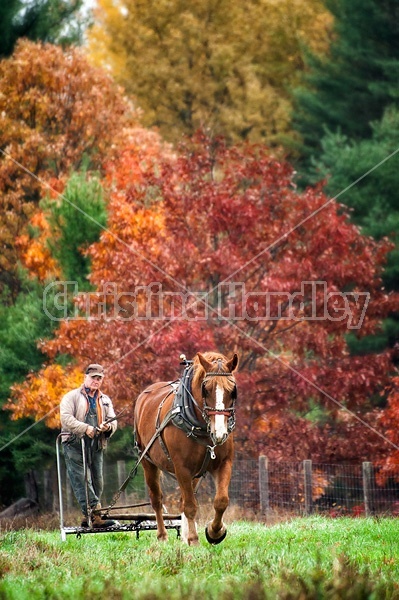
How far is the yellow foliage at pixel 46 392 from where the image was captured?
2278 cm

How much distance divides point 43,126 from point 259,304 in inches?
587

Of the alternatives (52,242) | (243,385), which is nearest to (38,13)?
(52,242)

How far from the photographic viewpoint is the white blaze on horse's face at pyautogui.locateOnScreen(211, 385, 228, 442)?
32.0 feet

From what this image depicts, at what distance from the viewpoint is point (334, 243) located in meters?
19.6

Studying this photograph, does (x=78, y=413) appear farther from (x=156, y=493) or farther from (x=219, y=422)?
(x=219, y=422)

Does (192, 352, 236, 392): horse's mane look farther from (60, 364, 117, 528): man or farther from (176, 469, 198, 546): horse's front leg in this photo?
(60, 364, 117, 528): man

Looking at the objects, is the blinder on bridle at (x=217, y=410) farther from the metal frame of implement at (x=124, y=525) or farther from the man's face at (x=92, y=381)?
the man's face at (x=92, y=381)

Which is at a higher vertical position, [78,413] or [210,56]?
[210,56]

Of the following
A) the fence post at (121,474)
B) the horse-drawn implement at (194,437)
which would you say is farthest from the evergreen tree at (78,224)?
the horse-drawn implement at (194,437)

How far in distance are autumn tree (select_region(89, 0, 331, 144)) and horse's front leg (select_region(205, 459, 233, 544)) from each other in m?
28.6

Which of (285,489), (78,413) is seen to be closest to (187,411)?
(78,413)

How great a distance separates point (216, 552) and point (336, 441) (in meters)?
10.4

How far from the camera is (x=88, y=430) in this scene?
39.0 feet

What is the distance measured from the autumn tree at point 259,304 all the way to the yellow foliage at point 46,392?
2.03 m
